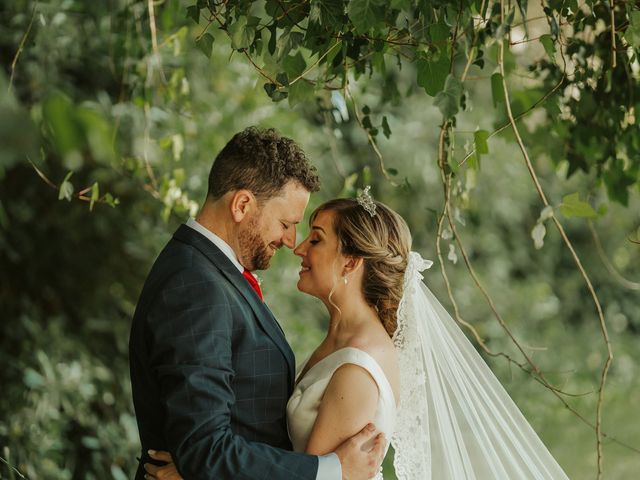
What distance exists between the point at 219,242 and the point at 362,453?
2.12 feet

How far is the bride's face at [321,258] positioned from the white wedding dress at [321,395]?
0.21 metres

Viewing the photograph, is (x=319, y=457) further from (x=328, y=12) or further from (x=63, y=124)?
(x=63, y=124)

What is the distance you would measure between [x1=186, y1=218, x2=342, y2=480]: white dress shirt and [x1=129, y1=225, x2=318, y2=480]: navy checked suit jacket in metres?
0.02

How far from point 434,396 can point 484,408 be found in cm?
16

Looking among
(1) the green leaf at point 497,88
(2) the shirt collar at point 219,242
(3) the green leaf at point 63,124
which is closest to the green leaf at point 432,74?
(1) the green leaf at point 497,88

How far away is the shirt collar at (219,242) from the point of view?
7.57 feet

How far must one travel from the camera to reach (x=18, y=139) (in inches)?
27.2

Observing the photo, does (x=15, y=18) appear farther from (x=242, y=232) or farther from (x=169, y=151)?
(x=242, y=232)

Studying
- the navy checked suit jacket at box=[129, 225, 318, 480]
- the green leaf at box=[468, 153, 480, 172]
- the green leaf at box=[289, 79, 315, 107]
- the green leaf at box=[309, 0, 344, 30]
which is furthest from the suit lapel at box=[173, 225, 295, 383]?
the green leaf at box=[468, 153, 480, 172]

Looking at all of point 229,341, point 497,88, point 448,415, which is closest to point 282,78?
point 497,88

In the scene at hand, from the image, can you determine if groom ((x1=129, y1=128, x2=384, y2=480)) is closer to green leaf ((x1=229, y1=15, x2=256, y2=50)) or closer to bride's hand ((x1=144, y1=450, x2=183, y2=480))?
bride's hand ((x1=144, y1=450, x2=183, y2=480))

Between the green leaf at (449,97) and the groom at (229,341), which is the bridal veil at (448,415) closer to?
the groom at (229,341)

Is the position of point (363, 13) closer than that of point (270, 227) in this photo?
Yes

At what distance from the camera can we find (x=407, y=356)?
8.57 feet
